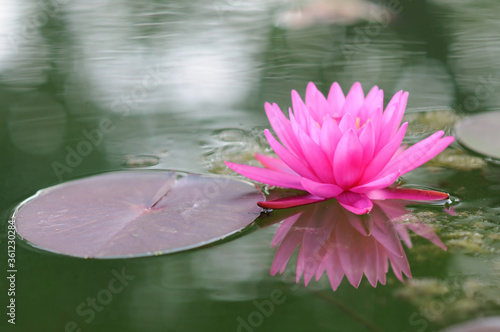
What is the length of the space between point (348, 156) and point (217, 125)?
26.3 inches

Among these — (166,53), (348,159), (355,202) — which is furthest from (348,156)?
(166,53)

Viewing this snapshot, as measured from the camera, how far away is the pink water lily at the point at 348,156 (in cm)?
124

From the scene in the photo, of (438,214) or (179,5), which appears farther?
(179,5)

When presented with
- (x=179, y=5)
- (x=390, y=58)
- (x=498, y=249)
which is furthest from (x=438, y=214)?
(x=179, y=5)

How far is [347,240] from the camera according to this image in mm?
1180

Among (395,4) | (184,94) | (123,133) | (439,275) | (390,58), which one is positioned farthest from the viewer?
(395,4)

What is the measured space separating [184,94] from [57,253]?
1.07 meters

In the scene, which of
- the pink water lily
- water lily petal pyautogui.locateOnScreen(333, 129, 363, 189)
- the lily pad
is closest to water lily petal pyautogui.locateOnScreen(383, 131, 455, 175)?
the pink water lily

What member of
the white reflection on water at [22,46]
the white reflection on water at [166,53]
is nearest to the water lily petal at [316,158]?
the white reflection on water at [166,53]

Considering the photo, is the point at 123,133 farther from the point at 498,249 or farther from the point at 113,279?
the point at 498,249

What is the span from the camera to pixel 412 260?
110 centimetres

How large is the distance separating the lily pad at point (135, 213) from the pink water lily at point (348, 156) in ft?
0.28

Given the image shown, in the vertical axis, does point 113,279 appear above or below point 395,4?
below

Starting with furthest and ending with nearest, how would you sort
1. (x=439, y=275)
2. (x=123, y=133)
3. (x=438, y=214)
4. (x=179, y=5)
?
1. (x=179, y=5)
2. (x=123, y=133)
3. (x=438, y=214)
4. (x=439, y=275)
